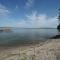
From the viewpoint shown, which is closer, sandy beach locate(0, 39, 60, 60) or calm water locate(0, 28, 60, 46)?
sandy beach locate(0, 39, 60, 60)

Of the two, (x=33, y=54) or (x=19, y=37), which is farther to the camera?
(x=19, y=37)

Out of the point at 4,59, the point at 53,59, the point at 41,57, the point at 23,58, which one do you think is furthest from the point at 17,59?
the point at 53,59

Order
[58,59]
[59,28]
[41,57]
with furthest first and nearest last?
[59,28] < [41,57] < [58,59]

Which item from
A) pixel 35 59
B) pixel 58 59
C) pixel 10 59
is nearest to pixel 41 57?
pixel 35 59

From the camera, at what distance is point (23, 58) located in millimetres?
8445

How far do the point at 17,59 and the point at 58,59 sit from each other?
2678 millimetres

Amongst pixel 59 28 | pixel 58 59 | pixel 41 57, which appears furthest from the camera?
pixel 59 28

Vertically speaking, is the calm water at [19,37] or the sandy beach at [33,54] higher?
the calm water at [19,37]

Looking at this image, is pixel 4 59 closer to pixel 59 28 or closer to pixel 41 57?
pixel 41 57

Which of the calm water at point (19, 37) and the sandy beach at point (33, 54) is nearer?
the sandy beach at point (33, 54)

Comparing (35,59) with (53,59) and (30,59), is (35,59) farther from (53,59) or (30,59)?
(53,59)

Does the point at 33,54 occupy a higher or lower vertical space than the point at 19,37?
lower

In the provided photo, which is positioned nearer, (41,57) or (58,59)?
(58,59)

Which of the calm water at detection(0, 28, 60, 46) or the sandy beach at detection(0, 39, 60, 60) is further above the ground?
the calm water at detection(0, 28, 60, 46)
